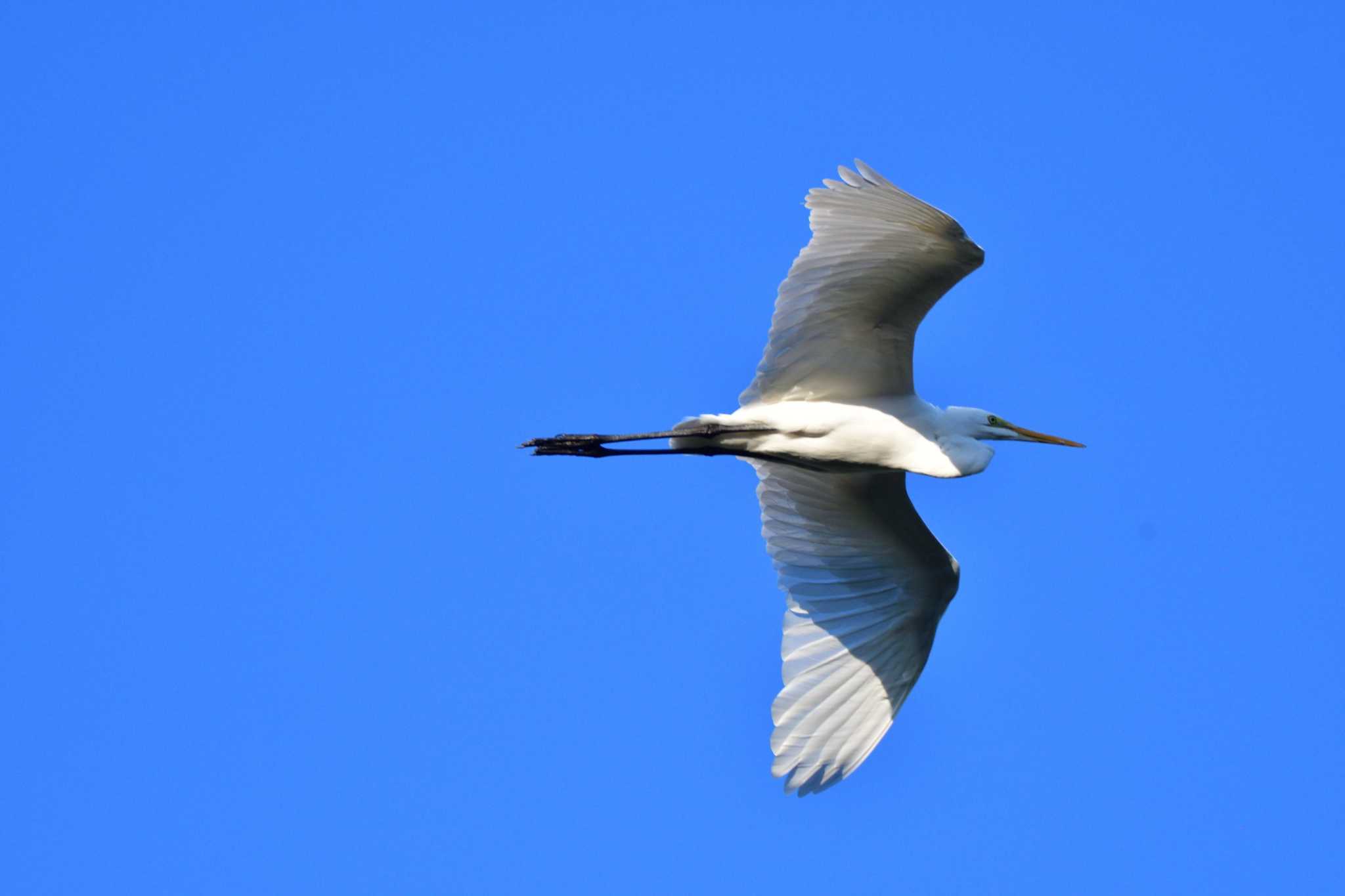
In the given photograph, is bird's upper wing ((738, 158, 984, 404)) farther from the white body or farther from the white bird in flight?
the white body

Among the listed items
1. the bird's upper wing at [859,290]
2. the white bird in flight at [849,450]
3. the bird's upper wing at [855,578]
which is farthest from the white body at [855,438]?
the bird's upper wing at [855,578]

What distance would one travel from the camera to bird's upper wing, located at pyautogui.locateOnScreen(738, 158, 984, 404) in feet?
33.2

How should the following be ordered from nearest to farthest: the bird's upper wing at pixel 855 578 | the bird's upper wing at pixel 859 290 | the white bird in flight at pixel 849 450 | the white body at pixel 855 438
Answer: the bird's upper wing at pixel 859 290, the white bird in flight at pixel 849 450, the white body at pixel 855 438, the bird's upper wing at pixel 855 578

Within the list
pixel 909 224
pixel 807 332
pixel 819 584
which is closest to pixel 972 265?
pixel 909 224

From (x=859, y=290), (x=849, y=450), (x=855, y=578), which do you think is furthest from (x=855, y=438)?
(x=855, y=578)

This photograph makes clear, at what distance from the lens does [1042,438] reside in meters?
12.0

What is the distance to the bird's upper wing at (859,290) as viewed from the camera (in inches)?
398

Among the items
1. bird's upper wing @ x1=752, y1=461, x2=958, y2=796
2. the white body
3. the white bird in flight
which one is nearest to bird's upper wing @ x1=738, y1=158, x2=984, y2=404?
the white bird in flight

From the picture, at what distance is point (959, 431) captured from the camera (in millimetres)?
11422

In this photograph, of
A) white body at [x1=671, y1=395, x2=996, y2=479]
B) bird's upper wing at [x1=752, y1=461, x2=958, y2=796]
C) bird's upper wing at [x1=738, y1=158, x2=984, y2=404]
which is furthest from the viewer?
A: bird's upper wing at [x1=752, y1=461, x2=958, y2=796]

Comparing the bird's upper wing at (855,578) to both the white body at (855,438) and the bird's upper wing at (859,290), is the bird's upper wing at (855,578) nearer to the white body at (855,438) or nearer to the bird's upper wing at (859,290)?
the white body at (855,438)

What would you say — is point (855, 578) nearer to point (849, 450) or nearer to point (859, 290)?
point (849, 450)

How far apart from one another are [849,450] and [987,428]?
1104mm

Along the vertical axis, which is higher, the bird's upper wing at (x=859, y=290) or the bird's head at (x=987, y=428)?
the bird's upper wing at (x=859, y=290)
